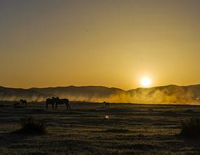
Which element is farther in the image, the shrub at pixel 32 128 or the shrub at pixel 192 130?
the shrub at pixel 32 128

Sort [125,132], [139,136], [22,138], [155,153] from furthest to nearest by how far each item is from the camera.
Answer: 1. [125,132]
2. [139,136]
3. [22,138]
4. [155,153]

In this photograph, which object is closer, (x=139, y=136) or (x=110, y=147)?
(x=110, y=147)

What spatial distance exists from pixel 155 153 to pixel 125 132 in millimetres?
8104

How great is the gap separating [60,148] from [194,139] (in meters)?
7.94

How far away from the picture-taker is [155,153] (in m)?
15.2

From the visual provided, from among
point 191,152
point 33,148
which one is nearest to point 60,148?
point 33,148

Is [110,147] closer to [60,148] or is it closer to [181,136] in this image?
[60,148]

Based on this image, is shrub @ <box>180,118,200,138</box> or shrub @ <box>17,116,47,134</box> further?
shrub @ <box>17,116,47,134</box>

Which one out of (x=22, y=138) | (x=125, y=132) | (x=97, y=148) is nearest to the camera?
(x=97, y=148)

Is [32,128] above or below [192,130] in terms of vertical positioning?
below

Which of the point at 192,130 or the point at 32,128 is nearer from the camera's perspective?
the point at 192,130

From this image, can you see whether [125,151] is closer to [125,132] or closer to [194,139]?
[194,139]

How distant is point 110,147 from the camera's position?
54.4ft

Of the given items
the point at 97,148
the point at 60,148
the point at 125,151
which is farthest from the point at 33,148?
the point at 125,151
